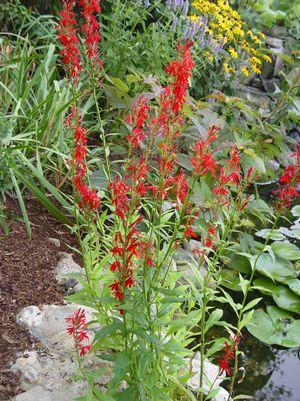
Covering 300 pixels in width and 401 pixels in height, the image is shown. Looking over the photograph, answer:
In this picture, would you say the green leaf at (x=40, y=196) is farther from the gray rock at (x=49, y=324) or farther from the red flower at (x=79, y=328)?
the red flower at (x=79, y=328)

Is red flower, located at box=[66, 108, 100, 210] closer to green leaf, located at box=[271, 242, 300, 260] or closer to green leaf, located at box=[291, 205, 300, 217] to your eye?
green leaf, located at box=[271, 242, 300, 260]

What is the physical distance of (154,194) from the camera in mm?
2035

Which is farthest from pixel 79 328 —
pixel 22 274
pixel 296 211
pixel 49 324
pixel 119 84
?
pixel 296 211

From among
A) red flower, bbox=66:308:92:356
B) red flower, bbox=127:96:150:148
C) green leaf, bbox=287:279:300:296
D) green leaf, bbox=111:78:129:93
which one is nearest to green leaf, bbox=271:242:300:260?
green leaf, bbox=287:279:300:296

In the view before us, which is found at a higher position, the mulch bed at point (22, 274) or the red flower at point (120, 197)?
the red flower at point (120, 197)

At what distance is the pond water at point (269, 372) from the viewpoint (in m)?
3.53

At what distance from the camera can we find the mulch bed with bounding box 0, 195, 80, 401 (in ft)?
8.85

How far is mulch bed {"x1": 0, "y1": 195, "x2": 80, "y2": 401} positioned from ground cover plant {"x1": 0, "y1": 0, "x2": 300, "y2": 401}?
0.10 m

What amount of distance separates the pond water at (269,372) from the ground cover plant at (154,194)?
2.8 inches

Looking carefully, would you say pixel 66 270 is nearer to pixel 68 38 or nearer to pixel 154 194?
pixel 154 194

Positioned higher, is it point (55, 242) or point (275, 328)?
point (55, 242)

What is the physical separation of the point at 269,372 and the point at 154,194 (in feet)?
6.77

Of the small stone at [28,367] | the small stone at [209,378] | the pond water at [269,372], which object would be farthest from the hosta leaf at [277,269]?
the small stone at [28,367]

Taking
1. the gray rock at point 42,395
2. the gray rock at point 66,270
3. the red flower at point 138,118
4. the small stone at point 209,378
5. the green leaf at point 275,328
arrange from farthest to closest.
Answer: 1. the green leaf at point 275,328
2. the gray rock at point 66,270
3. the small stone at point 209,378
4. the gray rock at point 42,395
5. the red flower at point 138,118
